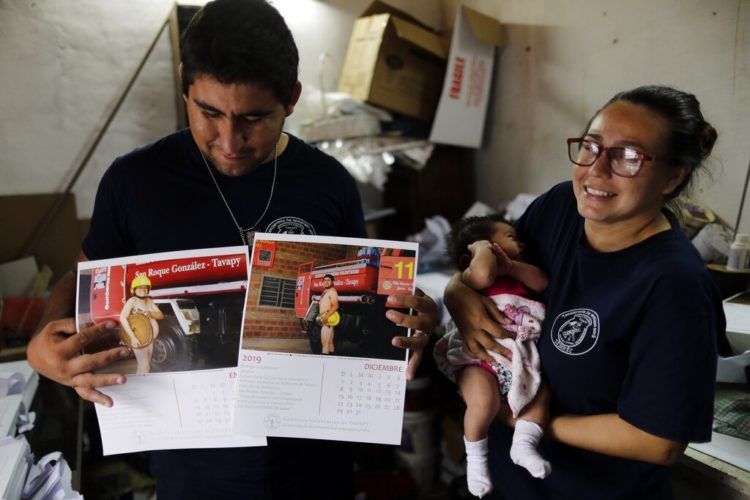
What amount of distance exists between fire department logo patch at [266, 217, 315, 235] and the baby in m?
0.42

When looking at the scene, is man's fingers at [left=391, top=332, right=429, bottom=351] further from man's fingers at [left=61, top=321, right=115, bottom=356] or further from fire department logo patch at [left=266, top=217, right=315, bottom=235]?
man's fingers at [left=61, top=321, right=115, bottom=356]

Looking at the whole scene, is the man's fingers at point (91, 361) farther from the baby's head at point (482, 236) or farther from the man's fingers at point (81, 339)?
the baby's head at point (482, 236)

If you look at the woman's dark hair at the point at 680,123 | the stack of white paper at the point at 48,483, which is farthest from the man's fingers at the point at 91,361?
the woman's dark hair at the point at 680,123

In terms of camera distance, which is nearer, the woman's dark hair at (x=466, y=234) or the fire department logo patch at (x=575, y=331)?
the fire department logo patch at (x=575, y=331)

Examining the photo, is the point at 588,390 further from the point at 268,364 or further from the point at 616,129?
the point at 268,364

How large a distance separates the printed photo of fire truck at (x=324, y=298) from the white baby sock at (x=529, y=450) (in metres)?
0.32

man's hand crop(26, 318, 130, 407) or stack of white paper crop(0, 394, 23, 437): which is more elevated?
man's hand crop(26, 318, 130, 407)

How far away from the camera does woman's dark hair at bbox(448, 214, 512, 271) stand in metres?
1.45

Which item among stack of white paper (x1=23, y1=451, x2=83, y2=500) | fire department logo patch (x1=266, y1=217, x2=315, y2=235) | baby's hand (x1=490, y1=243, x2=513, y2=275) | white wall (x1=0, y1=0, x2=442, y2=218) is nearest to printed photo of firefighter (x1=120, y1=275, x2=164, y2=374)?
fire department logo patch (x1=266, y1=217, x2=315, y2=235)

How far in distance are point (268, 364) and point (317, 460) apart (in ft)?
1.07

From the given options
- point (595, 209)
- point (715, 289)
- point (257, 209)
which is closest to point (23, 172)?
point (257, 209)

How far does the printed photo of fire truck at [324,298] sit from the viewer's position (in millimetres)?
993

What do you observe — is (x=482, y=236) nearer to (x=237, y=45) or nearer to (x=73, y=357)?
(x=237, y=45)

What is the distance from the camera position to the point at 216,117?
1.00 metres
